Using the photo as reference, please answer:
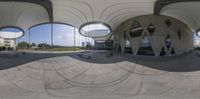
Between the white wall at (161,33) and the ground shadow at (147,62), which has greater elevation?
the white wall at (161,33)

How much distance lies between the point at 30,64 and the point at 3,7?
12.0 metres

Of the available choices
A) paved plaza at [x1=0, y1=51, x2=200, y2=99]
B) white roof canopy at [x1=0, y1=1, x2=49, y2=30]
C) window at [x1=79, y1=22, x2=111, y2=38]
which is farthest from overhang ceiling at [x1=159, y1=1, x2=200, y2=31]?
white roof canopy at [x1=0, y1=1, x2=49, y2=30]

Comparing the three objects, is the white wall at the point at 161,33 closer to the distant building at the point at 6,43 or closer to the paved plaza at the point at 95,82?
the paved plaza at the point at 95,82

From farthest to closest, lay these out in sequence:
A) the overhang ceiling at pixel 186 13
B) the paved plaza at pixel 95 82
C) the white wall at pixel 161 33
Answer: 1. the white wall at pixel 161 33
2. the overhang ceiling at pixel 186 13
3. the paved plaza at pixel 95 82

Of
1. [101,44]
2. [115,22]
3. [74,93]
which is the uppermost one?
[115,22]

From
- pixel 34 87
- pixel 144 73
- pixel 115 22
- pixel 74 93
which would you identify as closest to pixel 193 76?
pixel 144 73

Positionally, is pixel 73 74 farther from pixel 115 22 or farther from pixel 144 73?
pixel 115 22

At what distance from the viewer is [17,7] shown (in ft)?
78.4

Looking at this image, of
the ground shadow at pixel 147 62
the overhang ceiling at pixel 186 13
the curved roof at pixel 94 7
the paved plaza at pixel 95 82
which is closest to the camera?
the paved plaza at pixel 95 82

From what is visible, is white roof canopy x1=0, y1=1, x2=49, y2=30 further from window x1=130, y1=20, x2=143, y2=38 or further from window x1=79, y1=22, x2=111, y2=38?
window x1=130, y1=20, x2=143, y2=38

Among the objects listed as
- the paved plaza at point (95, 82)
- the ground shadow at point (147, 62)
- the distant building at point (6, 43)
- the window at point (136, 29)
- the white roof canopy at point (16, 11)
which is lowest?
the paved plaza at point (95, 82)

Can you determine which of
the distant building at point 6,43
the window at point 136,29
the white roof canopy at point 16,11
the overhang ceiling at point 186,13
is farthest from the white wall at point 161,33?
the distant building at point 6,43

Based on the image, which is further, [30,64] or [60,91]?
[30,64]

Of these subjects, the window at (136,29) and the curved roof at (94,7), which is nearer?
the curved roof at (94,7)
